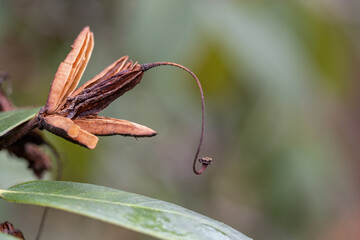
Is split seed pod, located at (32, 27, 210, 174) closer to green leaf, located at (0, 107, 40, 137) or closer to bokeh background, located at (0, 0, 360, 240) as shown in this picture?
green leaf, located at (0, 107, 40, 137)

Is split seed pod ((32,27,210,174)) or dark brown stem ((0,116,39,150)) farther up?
split seed pod ((32,27,210,174))

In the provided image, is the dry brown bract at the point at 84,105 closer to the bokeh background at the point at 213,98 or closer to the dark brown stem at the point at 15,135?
the dark brown stem at the point at 15,135

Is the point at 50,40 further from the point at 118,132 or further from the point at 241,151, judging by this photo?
the point at 118,132

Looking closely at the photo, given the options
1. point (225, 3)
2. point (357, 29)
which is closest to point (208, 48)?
point (225, 3)

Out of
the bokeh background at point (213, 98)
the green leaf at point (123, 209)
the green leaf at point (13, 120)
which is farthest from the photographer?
the bokeh background at point (213, 98)

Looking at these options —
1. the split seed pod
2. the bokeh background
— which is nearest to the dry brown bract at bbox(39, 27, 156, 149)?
the split seed pod

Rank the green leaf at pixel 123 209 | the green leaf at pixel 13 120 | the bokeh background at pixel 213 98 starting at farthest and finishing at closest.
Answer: the bokeh background at pixel 213 98
the green leaf at pixel 13 120
the green leaf at pixel 123 209

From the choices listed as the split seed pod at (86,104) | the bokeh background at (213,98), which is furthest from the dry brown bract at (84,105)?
the bokeh background at (213,98)

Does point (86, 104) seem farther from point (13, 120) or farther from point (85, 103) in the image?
point (13, 120)
